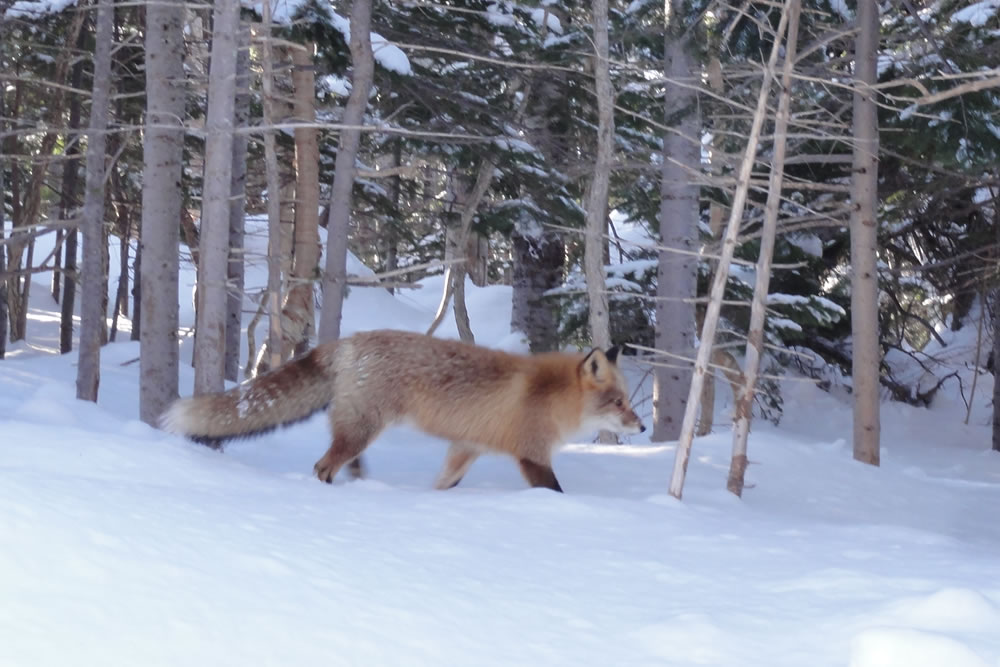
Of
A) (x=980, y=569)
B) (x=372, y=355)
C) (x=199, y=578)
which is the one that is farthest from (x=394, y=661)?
(x=372, y=355)

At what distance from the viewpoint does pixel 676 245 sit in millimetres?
12141

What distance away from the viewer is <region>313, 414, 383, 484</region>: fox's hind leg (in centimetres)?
689

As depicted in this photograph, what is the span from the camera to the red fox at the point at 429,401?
6.95 meters

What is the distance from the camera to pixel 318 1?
34.8 ft

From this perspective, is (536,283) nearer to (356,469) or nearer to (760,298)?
(760,298)

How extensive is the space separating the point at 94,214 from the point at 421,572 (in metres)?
8.97

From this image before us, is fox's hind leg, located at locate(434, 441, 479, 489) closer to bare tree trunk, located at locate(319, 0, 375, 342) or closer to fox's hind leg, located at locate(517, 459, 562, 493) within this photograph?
fox's hind leg, located at locate(517, 459, 562, 493)

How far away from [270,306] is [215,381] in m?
2.31

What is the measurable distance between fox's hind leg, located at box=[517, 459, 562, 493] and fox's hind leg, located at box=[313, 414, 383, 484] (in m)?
1.09

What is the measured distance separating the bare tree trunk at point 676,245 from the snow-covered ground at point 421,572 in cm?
453

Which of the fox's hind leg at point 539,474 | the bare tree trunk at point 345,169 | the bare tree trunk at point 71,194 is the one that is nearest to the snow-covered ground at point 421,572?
the fox's hind leg at point 539,474

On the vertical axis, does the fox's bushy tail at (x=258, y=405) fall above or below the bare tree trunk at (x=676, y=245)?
below

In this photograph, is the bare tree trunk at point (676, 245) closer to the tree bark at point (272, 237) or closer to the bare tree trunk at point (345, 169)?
the bare tree trunk at point (345, 169)

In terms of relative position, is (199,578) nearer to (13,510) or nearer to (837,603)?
(13,510)
